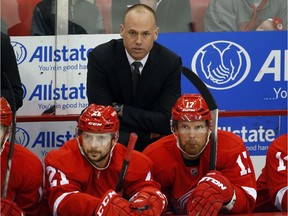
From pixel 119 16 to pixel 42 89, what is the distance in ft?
2.15

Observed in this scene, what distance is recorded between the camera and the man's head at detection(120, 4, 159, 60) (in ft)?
17.9

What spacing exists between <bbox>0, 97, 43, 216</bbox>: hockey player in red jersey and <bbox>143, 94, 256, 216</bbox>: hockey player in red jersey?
0.61 m

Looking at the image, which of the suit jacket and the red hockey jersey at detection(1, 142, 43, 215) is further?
the suit jacket

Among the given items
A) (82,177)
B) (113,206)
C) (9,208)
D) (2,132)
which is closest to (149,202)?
(113,206)

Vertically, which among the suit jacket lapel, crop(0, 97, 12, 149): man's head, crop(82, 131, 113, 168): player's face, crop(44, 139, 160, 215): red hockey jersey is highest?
the suit jacket lapel

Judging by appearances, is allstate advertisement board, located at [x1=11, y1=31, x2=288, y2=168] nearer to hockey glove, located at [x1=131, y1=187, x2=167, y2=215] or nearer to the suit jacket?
the suit jacket

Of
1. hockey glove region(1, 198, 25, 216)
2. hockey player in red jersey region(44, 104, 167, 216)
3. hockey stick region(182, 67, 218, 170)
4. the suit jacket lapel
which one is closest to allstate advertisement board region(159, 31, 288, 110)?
the suit jacket lapel

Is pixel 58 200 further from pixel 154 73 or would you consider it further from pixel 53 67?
pixel 53 67

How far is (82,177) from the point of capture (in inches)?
192

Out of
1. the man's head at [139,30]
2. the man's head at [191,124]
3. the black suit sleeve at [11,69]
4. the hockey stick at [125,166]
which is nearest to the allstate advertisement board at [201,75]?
the black suit sleeve at [11,69]

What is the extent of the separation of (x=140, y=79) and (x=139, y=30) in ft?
0.94

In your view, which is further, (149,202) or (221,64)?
(221,64)

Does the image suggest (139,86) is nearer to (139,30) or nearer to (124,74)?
(124,74)

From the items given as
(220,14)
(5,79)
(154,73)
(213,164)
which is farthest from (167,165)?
(220,14)
